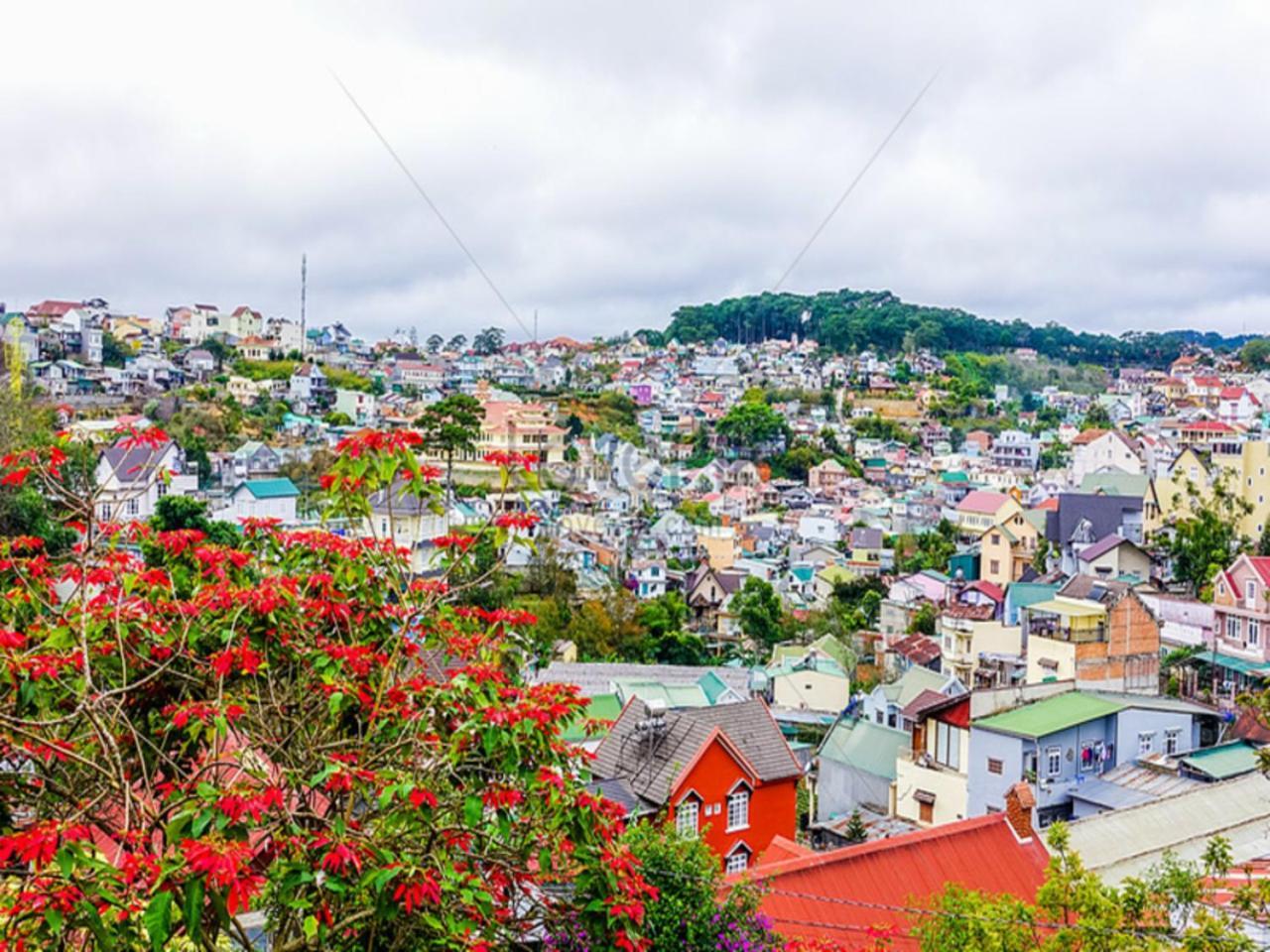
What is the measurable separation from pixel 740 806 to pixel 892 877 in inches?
155

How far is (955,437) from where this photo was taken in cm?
6562

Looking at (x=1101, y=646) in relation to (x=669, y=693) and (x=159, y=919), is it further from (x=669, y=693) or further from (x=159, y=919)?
(x=159, y=919)

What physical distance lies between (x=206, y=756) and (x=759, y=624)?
27583mm

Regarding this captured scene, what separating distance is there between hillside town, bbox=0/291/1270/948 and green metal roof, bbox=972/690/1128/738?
63mm

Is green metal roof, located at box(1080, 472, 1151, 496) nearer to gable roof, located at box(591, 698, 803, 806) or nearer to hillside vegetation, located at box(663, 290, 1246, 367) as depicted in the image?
gable roof, located at box(591, 698, 803, 806)

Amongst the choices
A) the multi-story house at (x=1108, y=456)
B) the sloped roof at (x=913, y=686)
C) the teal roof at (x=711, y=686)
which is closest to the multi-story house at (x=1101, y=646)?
the sloped roof at (x=913, y=686)

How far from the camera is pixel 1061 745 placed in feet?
45.8

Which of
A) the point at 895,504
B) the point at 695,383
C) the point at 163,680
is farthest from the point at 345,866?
the point at 695,383

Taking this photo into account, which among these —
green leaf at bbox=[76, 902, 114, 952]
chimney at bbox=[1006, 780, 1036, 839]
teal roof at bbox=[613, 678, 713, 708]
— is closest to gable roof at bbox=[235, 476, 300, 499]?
teal roof at bbox=[613, 678, 713, 708]

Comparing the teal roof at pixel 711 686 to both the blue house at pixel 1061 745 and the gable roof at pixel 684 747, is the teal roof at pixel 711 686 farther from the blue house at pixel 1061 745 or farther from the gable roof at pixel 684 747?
the blue house at pixel 1061 745

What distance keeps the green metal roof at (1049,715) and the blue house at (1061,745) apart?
0.04 ft

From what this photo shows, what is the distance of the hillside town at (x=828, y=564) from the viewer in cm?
1042

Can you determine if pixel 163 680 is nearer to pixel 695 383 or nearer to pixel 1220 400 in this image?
pixel 1220 400

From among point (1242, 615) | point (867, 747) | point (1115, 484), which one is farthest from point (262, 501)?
point (1115, 484)
